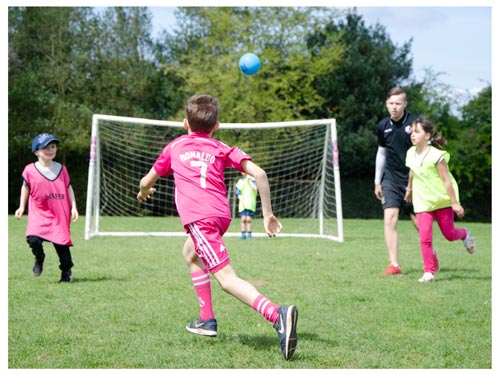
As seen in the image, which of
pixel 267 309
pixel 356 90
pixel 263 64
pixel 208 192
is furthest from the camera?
pixel 356 90

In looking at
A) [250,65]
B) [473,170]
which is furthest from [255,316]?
[473,170]

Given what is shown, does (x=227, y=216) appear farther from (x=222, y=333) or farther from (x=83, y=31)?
(x=83, y=31)

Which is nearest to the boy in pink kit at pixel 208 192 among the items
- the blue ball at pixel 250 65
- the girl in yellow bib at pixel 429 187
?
the girl in yellow bib at pixel 429 187

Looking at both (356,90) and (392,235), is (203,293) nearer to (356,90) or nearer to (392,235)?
(392,235)

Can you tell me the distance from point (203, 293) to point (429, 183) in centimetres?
364

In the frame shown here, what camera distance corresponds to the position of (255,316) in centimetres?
564

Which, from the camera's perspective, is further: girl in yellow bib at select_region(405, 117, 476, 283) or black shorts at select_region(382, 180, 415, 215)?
black shorts at select_region(382, 180, 415, 215)

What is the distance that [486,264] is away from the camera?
31.9 ft

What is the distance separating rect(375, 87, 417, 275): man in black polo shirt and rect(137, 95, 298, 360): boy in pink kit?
4008 mm

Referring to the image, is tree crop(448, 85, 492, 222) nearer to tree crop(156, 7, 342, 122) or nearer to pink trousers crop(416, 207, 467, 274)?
tree crop(156, 7, 342, 122)

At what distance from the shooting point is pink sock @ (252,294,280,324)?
4.25m

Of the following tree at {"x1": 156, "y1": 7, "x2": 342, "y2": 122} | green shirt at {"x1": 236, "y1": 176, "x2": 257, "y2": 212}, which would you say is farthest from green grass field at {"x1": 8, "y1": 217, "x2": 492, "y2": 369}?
tree at {"x1": 156, "y1": 7, "x2": 342, "y2": 122}

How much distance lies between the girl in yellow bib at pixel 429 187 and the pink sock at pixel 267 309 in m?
3.68

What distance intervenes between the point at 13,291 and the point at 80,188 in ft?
67.0
